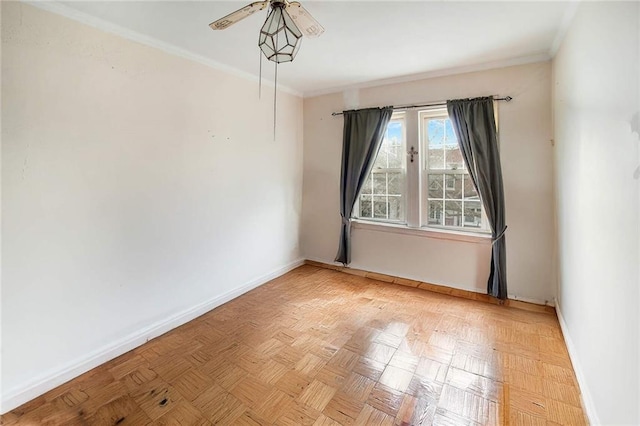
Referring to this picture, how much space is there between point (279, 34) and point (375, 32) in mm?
1057

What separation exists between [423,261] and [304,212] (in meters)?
1.77

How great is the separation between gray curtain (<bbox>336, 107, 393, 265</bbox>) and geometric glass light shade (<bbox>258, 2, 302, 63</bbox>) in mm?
2016

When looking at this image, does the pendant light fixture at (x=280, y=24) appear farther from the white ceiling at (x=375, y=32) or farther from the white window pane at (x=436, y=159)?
the white window pane at (x=436, y=159)

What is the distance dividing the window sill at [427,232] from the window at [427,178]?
0.22ft

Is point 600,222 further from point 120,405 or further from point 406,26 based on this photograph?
point 120,405

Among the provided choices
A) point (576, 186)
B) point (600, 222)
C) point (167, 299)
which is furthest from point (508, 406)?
point (167, 299)

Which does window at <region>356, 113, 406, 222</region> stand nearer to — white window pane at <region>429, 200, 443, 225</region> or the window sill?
the window sill

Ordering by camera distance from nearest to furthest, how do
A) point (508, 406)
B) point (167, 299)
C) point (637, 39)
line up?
point (637, 39) < point (508, 406) < point (167, 299)

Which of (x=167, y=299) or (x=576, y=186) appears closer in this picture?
(x=576, y=186)

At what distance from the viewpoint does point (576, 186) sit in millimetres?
1936

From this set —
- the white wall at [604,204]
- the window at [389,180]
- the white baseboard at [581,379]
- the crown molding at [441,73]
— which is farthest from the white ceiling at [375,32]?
the white baseboard at [581,379]

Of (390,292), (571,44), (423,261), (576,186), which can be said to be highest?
(571,44)

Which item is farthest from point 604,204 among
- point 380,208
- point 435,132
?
point 380,208

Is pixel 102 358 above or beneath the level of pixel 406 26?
beneath
